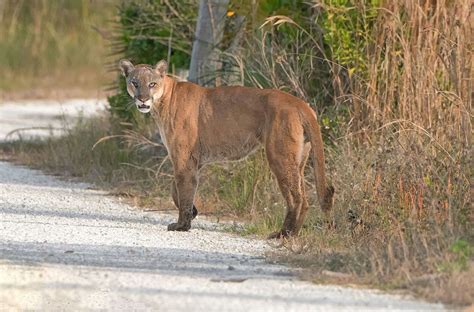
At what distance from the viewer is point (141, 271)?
8.44 metres

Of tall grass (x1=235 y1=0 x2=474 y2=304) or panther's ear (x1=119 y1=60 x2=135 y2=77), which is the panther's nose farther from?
tall grass (x1=235 y1=0 x2=474 y2=304)

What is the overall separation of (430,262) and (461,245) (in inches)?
13.3

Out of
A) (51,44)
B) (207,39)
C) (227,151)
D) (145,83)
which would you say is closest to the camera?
(227,151)

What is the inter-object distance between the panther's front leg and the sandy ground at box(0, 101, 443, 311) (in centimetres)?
13

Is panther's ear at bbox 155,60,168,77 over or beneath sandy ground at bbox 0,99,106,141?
over

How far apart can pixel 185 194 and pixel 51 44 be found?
15.3 meters

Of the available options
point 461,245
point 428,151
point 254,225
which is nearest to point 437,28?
point 428,151

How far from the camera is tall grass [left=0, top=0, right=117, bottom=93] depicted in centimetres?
2424

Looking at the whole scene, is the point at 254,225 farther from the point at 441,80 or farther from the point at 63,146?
the point at 63,146

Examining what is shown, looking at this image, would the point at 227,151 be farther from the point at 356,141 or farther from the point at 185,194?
the point at 356,141

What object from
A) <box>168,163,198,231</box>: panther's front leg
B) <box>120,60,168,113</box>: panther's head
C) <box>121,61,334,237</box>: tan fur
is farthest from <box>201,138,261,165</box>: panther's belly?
<box>120,60,168,113</box>: panther's head

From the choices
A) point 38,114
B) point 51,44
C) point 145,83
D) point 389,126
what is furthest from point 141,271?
point 51,44

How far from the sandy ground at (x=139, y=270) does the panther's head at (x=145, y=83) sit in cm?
105

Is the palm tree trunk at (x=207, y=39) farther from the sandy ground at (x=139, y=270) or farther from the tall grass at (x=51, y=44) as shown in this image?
the tall grass at (x=51, y=44)
